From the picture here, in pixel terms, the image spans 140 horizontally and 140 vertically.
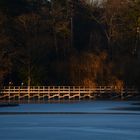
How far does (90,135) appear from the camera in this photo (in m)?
36.7

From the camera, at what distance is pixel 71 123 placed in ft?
142

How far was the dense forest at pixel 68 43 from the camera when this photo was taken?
7612cm

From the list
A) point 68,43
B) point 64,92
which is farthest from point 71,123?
point 68,43

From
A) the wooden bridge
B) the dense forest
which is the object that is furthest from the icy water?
the dense forest

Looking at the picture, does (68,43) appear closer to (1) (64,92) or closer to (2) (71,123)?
(1) (64,92)

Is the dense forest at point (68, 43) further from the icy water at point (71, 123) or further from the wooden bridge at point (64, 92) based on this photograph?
the icy water at point (71, 123)

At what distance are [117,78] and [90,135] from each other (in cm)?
4015

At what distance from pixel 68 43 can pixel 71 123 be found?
39.3 metres

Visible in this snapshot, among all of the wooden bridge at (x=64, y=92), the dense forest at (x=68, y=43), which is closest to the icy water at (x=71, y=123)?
the wooden bridge at (x=64, y=92)

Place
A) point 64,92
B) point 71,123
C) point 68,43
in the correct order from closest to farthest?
point 71,123 < point 64,92 < point 68,43

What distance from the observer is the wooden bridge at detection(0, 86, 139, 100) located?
243 feet

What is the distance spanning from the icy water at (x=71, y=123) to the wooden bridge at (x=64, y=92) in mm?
16270

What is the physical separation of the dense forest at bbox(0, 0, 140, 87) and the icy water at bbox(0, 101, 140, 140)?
61.2 ft

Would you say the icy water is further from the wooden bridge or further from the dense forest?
the dense forest
